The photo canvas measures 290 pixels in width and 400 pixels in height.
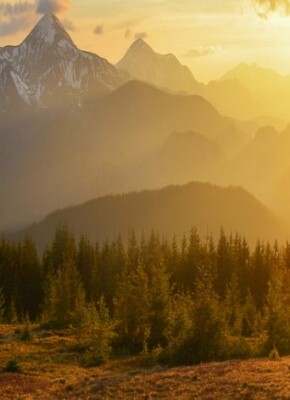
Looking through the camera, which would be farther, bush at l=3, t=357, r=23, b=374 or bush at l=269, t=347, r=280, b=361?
bush at l=3, t=357, r=23, b=374

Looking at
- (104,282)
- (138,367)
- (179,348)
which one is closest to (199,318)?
(179,348)

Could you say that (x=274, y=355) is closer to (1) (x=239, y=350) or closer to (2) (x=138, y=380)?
(1) (x=239, y=350)

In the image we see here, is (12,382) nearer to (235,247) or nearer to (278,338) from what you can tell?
(278,338)

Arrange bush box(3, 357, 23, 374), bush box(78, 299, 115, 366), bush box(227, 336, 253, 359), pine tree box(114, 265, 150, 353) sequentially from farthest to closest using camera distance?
pine tree box(114, 265, 150, 353) < bush box(78, 299, 115, 366) < bush box(227, 336, 253, 359) < bush box(3, 357, 23, 374)

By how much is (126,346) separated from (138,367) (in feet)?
36.2

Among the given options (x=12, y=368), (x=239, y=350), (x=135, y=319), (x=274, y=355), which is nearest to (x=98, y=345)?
(x=135, y=319)

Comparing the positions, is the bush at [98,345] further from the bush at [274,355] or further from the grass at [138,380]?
the bush at [274,355]

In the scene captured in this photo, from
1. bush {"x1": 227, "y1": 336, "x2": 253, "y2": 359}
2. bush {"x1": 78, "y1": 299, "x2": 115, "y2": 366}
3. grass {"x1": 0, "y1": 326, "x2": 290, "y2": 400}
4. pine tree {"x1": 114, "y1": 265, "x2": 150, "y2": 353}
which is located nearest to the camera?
grass {"x1": 0, "y1": 326, "x2": 290, "y2": 400}

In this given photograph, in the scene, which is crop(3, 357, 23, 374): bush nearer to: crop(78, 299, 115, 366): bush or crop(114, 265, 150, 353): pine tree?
crop(78, 299, 115, 366): bush

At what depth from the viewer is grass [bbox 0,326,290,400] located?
115 feet

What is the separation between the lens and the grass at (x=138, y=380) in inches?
1378

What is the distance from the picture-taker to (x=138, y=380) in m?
41.7

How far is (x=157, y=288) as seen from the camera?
198 feet

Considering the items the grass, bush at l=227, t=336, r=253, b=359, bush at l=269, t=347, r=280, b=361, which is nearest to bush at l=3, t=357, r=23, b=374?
the grass
